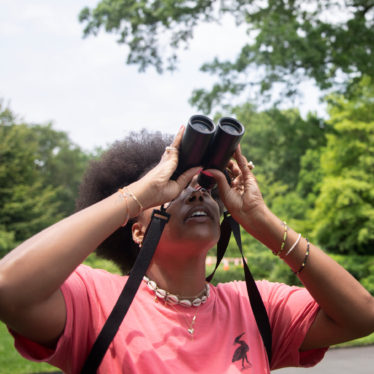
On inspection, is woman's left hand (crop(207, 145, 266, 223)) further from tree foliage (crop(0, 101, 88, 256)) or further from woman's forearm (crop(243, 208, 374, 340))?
tree foliage (crop(0, 101, 88, 256))

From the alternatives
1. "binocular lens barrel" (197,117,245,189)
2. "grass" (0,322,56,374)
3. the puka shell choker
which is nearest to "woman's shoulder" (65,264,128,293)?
the puka shell choker

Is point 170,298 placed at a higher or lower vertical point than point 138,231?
lower

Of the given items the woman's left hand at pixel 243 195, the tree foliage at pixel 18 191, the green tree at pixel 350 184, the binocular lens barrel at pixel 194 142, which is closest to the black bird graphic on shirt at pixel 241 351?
the woman's left hand at pixel 243 195

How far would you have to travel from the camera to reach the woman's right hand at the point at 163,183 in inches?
64.0

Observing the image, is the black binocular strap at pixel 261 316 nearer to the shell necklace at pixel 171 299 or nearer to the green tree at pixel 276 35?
the shell necklace at pixel 171 299

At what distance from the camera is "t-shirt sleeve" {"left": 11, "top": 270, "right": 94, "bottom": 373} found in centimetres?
143

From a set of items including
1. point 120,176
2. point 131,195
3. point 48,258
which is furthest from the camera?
point 120,176

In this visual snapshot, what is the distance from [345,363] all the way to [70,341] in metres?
5.98

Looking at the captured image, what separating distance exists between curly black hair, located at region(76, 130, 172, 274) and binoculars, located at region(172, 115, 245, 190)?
0.62 metres

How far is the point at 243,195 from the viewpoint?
181 centimetres

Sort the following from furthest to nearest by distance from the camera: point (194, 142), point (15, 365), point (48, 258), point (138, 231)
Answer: point (15, 365) → point (138, 231) → point (194, 142) → point (48, 258)

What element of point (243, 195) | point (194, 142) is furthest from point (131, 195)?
point (243, 195)

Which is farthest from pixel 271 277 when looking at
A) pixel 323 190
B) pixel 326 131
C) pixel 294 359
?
pixel 294 359

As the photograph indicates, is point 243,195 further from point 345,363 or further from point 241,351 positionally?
point 345,363
